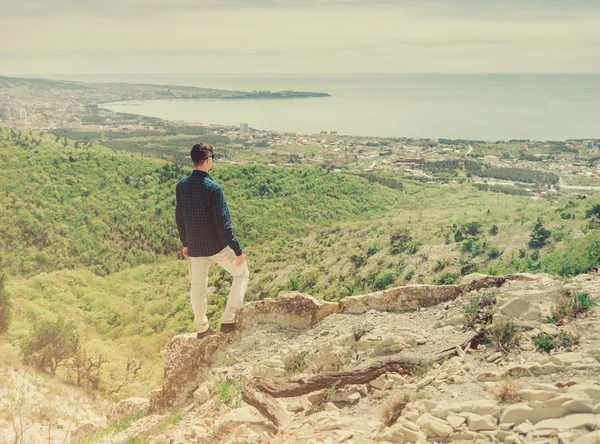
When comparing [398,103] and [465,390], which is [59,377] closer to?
[465,390]

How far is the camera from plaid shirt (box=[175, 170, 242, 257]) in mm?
4488

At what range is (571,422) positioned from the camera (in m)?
2.83

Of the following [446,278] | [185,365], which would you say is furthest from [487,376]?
[446,278]

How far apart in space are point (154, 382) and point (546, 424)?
1339 centimetres

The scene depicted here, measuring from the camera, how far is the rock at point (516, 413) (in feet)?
9.96

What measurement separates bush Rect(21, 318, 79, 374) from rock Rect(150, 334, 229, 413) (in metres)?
9.86

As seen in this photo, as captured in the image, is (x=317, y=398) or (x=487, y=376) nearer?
(x=487, y=376)

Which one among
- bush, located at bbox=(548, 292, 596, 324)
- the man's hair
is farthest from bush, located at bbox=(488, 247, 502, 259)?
the man's hair

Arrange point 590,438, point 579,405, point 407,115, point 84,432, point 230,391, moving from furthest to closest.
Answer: point 407,115, point 84,432, point 230,391, point 579,405, point 590,438

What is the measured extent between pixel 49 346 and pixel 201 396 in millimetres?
11305

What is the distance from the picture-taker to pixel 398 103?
158125 millimetres

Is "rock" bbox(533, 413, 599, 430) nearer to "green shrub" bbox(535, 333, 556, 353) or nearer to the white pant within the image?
"green shrub" bbox(535, 333, 556, 353)

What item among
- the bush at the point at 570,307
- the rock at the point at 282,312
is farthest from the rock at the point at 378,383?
the rock at the point at 282,312

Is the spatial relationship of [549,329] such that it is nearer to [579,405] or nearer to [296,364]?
[579,405]
